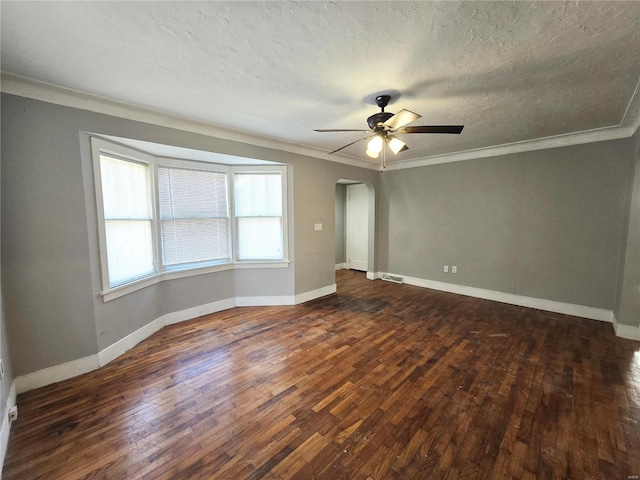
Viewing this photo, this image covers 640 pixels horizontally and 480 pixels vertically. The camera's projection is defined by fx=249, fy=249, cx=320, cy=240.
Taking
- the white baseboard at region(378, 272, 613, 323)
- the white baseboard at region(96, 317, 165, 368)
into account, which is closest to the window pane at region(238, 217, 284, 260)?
the white baseboard at region(96, 317, 165, 368)

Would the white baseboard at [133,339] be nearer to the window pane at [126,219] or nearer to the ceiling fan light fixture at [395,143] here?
the window pane at [126,219]

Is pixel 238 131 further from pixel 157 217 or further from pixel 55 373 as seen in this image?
pixel 55 373

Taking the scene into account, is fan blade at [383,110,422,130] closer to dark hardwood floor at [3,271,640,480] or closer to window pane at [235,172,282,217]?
window pane at [235,172,282,217]

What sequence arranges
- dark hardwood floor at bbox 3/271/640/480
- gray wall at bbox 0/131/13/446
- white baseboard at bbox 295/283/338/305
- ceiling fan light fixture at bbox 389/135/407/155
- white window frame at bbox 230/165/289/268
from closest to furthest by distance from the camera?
dark hardwood floor at bbox 3/271/640/480 < gray wall at bbox 0/131/13/446 < ceiling fan light fixture at bbox 389/135/407/155 < white window frame at bbox 230/165/289/268 < white baseboard at bbox 295/283/338/305

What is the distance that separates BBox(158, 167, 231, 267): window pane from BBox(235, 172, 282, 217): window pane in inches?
9.2

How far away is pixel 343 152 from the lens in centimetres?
439

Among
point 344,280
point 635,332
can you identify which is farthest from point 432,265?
point 635,332

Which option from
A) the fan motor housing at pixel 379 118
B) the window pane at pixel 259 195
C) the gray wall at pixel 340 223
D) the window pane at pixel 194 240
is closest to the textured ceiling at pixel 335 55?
the fan motor housing at pixel 379 118

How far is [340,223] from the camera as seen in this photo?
6.74m

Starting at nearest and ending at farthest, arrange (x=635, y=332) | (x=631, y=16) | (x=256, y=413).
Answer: (x=631, y=16), (x=256, y=413), (x=635, y=332)

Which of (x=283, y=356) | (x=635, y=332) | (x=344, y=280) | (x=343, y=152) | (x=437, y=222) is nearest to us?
(x=283, y=356)

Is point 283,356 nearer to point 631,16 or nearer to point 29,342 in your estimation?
point 29,342

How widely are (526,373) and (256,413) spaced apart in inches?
95.2

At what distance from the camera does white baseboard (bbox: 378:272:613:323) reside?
3453mm
